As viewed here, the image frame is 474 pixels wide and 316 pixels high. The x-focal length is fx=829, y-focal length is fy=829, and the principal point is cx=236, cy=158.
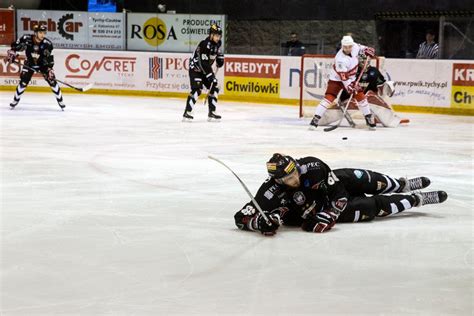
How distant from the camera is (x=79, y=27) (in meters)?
17.1

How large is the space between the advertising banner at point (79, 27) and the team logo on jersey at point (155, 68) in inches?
54.1

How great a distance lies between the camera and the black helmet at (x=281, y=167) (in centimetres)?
443

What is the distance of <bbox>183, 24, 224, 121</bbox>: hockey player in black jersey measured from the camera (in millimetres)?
11352

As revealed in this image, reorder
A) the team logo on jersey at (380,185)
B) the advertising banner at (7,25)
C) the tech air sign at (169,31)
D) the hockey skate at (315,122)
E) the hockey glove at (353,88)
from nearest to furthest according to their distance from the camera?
the team logo on jersey at (380,185) < the hockey glove at (353,88) < the hockey skate at (315,122) < the tech air sign at (169,31) < the advertising banner at (7,25)

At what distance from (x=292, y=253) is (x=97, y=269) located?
1018 millimetres

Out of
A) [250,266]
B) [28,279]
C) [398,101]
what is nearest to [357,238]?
[250,266]

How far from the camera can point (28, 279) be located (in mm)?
3748

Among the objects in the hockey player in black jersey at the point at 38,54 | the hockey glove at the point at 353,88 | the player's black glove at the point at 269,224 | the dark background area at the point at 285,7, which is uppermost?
the dark background area at the point at 285,7

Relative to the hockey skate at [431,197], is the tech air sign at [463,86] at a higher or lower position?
higher

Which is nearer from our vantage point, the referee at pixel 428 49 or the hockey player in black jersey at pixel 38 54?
the hockey player in black jersey at pixel 38 54

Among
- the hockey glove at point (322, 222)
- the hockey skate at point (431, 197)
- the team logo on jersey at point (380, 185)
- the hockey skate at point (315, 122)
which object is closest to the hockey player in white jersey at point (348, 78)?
the hockey skate at point (315, 122)

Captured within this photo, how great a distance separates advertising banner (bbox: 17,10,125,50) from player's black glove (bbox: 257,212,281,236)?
1266cm

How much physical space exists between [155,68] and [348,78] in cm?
609

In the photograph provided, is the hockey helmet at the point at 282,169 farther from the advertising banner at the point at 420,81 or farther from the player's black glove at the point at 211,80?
the advertising banner at the point at 420,81
